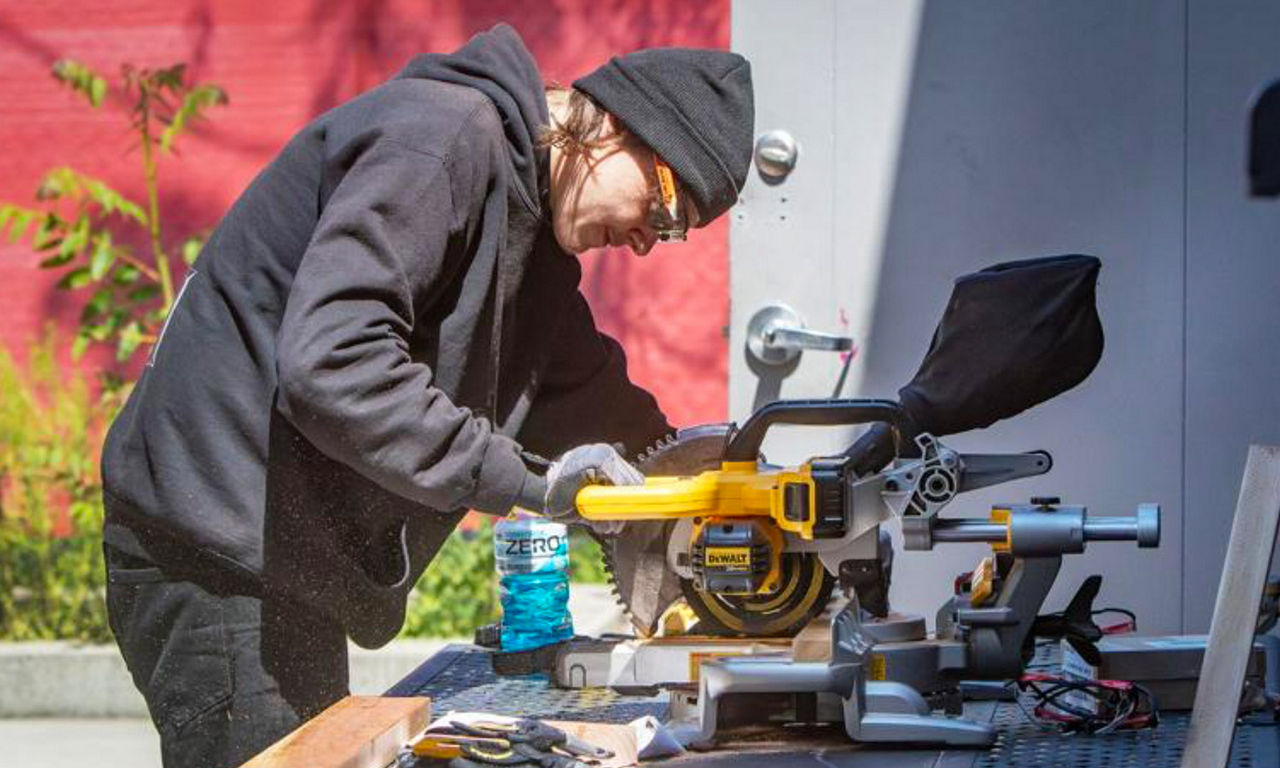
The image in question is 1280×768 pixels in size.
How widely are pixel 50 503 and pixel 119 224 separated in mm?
1146

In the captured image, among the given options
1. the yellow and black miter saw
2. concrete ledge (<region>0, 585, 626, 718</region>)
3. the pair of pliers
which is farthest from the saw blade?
concrete ledge (<region>0, 585, 626, 718</region>)

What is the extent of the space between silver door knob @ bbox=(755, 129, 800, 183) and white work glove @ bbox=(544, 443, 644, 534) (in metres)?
1.19

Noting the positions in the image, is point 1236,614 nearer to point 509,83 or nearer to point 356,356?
point 356,356

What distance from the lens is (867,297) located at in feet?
11.2

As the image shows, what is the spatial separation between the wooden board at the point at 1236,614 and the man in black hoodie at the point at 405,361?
0.74m

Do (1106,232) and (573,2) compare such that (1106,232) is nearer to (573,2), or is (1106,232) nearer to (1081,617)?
(1081,617)

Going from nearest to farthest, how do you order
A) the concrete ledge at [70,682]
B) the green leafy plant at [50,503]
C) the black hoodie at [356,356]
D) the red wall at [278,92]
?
the black hoodie at [356,356] → the concrete ledge at [70,682] → the green leafy plant at [50,503] → the red wall at [278,92]

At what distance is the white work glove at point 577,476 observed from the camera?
2252mm

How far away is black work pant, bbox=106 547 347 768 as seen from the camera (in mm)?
2424

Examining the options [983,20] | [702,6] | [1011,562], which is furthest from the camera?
[702,6]

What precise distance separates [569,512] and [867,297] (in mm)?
1290

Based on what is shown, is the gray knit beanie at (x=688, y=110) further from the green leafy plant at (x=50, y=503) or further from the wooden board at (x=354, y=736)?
the green leafy plant at (x=50, y=503)

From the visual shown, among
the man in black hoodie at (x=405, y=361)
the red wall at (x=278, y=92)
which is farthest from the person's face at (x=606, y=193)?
the red wall at (x=278, y=92)

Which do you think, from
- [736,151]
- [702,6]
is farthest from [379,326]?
[702,6]
